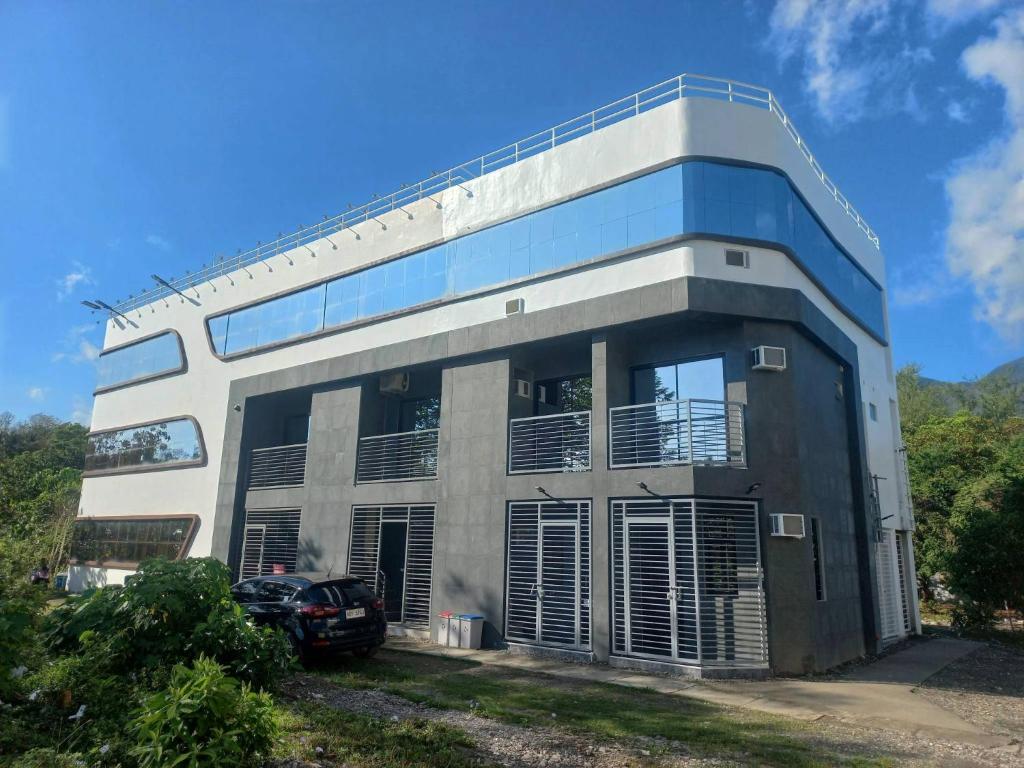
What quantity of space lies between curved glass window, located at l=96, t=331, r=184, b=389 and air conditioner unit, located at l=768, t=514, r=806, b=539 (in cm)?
2059

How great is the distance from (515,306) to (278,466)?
30.9ft

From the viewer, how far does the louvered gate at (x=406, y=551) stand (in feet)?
50.8

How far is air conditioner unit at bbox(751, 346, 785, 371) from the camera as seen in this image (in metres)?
12.5

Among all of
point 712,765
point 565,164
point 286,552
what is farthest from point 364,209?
point 712,765

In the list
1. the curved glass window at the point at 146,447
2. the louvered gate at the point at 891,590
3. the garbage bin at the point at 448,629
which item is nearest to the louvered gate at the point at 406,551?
the garbage bin at the point at 448,629

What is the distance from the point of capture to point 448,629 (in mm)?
14023

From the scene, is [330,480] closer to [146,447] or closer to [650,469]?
[650,469]

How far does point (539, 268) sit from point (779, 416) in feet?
19.3

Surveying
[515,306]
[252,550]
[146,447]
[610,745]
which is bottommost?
[610,745]

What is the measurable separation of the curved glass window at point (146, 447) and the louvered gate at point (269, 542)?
3.77m

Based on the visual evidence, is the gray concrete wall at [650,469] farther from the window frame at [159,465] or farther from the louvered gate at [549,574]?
the window frame at [159,465]

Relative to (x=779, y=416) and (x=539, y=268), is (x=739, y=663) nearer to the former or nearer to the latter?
(x=779, y=416)

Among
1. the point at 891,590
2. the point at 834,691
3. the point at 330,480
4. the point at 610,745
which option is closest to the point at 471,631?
the point at 330,480

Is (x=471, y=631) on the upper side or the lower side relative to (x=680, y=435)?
lower
